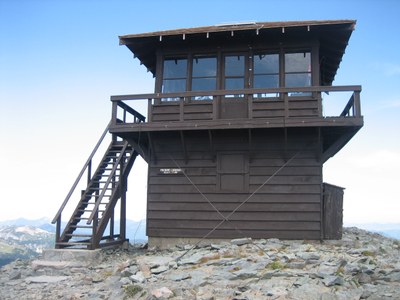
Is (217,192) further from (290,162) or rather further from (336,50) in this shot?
(336,50)

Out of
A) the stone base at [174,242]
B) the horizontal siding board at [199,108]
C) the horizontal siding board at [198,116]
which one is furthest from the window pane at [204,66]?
the stone base at [174,242]

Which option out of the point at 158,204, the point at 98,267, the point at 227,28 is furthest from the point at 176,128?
the point at 98,267

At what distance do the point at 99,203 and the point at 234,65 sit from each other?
22.0ft

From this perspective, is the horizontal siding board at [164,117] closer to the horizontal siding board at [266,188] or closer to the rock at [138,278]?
the horizontal siding board at [266,188]

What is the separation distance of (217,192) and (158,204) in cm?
212

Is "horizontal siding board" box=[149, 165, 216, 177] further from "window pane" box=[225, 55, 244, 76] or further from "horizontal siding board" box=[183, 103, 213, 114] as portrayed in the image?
"window pane" box=[225, 55, 244, 76]

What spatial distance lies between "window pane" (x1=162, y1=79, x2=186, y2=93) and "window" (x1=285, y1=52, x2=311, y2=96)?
3.69m

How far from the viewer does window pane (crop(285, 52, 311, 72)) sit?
13875 mm

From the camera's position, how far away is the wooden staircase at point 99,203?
44.6ft

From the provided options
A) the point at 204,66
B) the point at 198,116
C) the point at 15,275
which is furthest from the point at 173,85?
the point at 15,275

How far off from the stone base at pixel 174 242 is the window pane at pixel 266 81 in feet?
17.6

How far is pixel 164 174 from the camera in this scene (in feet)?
46.5

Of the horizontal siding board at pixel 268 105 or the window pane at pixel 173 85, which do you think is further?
the window pane at pixel 173 85

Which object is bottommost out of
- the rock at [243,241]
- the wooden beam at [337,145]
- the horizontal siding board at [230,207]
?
the rock at [243,241]
